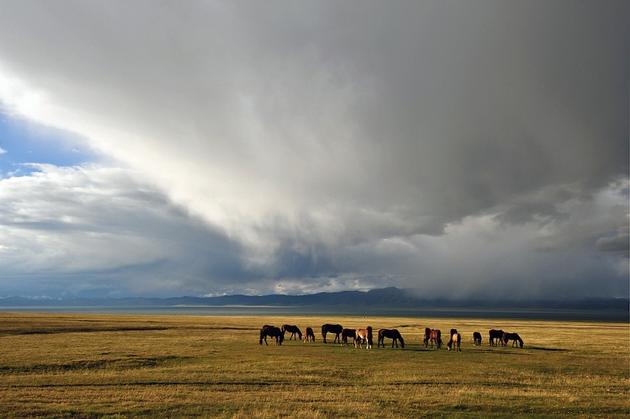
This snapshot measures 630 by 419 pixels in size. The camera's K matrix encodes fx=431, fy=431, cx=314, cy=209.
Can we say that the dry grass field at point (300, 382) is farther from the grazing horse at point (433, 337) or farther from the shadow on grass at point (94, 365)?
the grazing horse at point (433, 337)

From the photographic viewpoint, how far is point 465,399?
63.9 ft

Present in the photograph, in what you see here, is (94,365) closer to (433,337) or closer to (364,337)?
(364,337)

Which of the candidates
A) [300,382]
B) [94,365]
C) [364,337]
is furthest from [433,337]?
[94,365]

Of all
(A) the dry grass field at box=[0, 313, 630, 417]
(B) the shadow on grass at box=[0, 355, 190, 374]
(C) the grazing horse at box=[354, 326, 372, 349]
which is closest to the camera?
(A) the dry grass field at box=[0, 313, 630, 417]

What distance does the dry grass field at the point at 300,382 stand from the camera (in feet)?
57.7

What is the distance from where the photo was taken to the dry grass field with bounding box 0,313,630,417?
17.6m

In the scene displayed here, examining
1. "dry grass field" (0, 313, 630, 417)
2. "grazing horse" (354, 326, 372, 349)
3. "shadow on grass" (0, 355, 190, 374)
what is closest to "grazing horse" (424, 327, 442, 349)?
"dry grass field" (0, 313, 630, 417)

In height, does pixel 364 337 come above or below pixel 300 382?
below

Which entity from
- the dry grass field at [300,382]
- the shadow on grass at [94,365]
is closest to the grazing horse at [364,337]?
the dry grass field at [300,382]

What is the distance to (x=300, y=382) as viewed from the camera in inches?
907

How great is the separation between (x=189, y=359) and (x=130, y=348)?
8.16 meters

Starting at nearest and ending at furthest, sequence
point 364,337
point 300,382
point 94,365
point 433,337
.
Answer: point 300,382 → point 94,365 → point 364,337 → point 433,337

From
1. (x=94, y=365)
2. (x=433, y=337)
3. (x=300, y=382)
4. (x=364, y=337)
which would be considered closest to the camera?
(x=300, y=382)

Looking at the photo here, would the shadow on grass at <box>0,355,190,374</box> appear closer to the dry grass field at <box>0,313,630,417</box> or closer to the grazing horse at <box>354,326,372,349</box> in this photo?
the dry grass field at <box>0,313,630,417</box>
